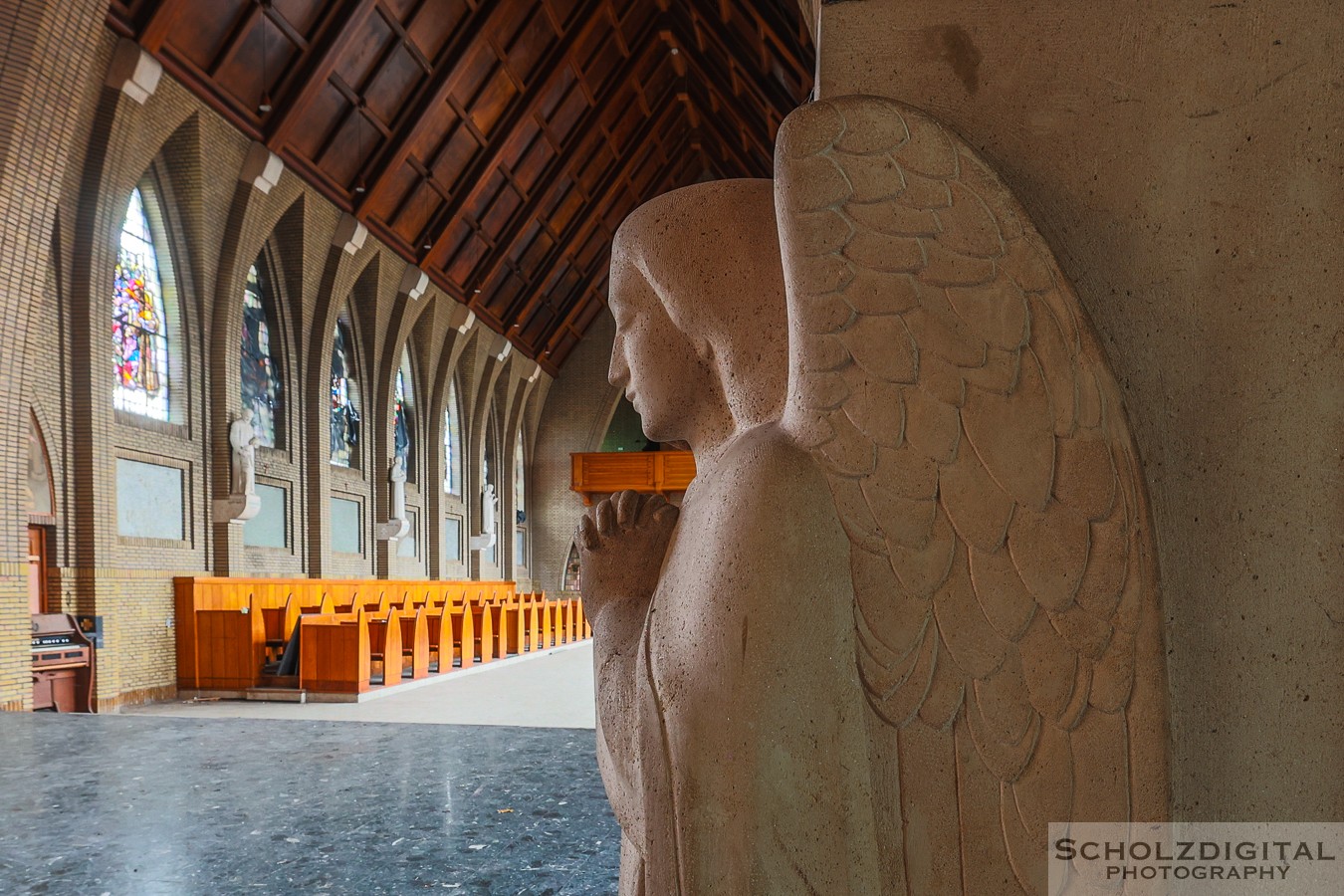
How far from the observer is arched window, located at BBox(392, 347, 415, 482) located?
16734mm

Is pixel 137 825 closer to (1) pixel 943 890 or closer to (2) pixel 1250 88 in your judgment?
(1) pixel 943 890

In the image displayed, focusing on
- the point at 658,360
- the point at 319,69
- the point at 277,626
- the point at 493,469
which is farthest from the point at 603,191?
the point at 658,360

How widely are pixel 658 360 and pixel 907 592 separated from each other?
378 millimetres

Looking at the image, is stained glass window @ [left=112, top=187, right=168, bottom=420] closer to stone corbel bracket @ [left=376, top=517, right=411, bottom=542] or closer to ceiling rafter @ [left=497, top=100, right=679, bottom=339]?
stone corbel bracket @ [left=376, top=517, right=411, bottom=542]

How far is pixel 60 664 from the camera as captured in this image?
808 cm

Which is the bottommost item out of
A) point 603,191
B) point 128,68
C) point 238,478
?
point 238,478

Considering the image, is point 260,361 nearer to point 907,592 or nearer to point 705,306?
point 705,306

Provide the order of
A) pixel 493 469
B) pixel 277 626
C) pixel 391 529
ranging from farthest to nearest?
pixel 493 469, pixel 391 529, pixel 277 626

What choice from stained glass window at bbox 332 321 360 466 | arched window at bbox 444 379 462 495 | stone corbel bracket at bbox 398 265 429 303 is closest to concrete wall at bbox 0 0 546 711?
stone corbel bracket at bbox 398 265 429 303

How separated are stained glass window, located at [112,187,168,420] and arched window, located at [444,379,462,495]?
28.6ft

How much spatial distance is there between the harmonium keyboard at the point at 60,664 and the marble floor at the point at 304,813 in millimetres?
3749

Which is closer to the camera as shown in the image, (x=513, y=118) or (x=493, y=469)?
(x=513, y=118)

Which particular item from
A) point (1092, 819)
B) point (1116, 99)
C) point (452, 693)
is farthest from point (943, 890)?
point (452, 693)

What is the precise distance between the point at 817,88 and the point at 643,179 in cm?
1955
